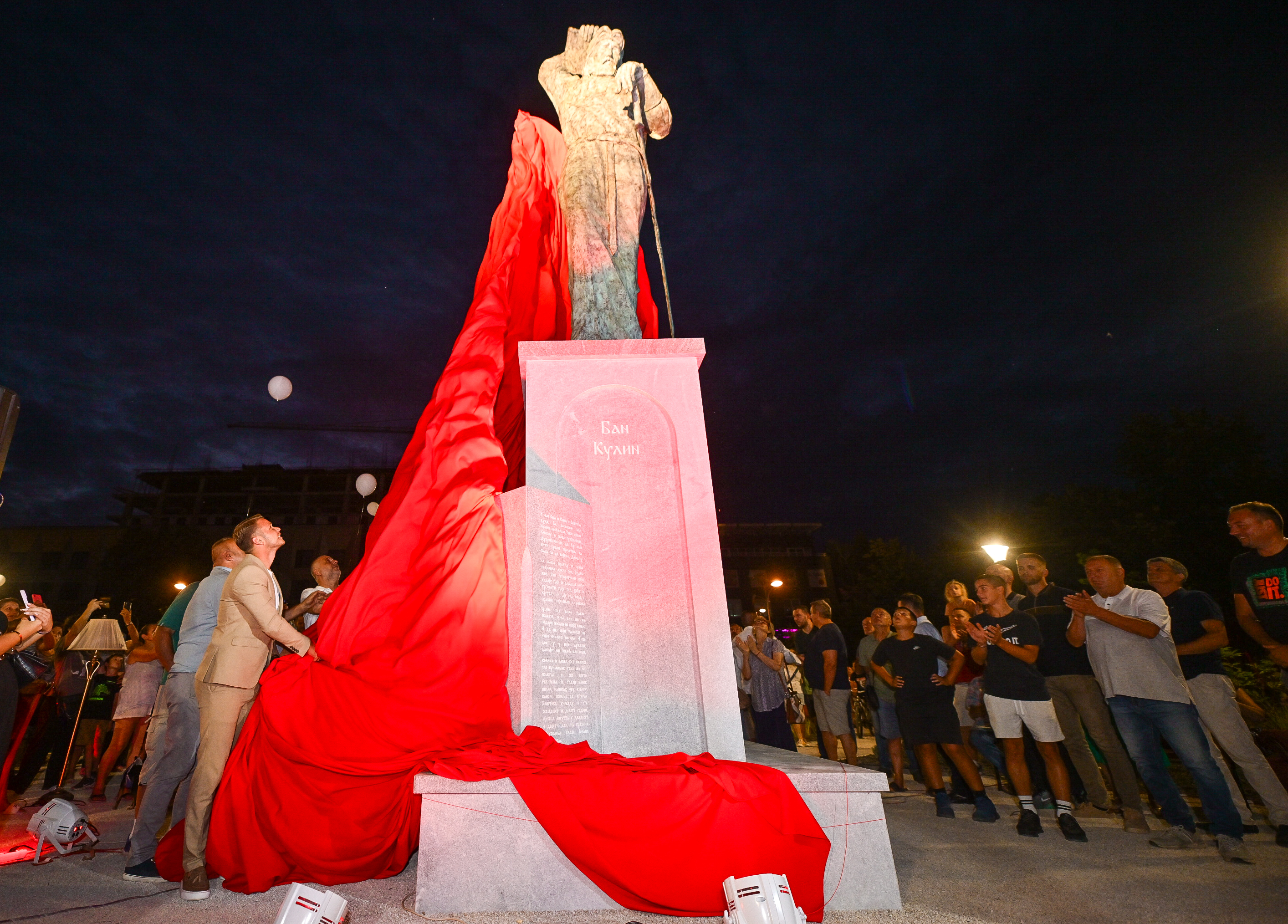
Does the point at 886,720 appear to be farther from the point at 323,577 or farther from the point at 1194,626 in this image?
the point at 323,577

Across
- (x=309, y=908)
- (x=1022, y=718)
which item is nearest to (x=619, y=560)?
(x=309, y=908)

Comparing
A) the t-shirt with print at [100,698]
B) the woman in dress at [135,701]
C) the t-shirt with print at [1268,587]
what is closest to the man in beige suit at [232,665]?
the woman in dress at [135,701]

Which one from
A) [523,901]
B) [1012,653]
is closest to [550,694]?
[523,901]

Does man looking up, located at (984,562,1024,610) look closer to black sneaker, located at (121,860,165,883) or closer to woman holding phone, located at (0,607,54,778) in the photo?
black sneaker, located at (121,860,165,883)

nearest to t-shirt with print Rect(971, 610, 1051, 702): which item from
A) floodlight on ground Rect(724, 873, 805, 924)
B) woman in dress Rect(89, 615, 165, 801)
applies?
floodlight on ground Rect(724, 873, 805, 924)

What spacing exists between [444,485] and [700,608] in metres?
1.75

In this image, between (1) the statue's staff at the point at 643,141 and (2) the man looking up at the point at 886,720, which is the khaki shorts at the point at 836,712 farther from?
(1) the statue's staff at the point at 643,141

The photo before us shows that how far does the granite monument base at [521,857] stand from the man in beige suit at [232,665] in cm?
112

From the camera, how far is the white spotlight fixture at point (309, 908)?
2.02 m

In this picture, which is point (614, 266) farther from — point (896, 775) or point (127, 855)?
point (896, 775)

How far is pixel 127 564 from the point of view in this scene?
2467cm

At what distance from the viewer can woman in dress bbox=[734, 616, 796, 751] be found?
5914mm

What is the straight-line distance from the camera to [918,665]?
15.4 feet

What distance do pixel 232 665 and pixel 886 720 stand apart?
5242 mm
